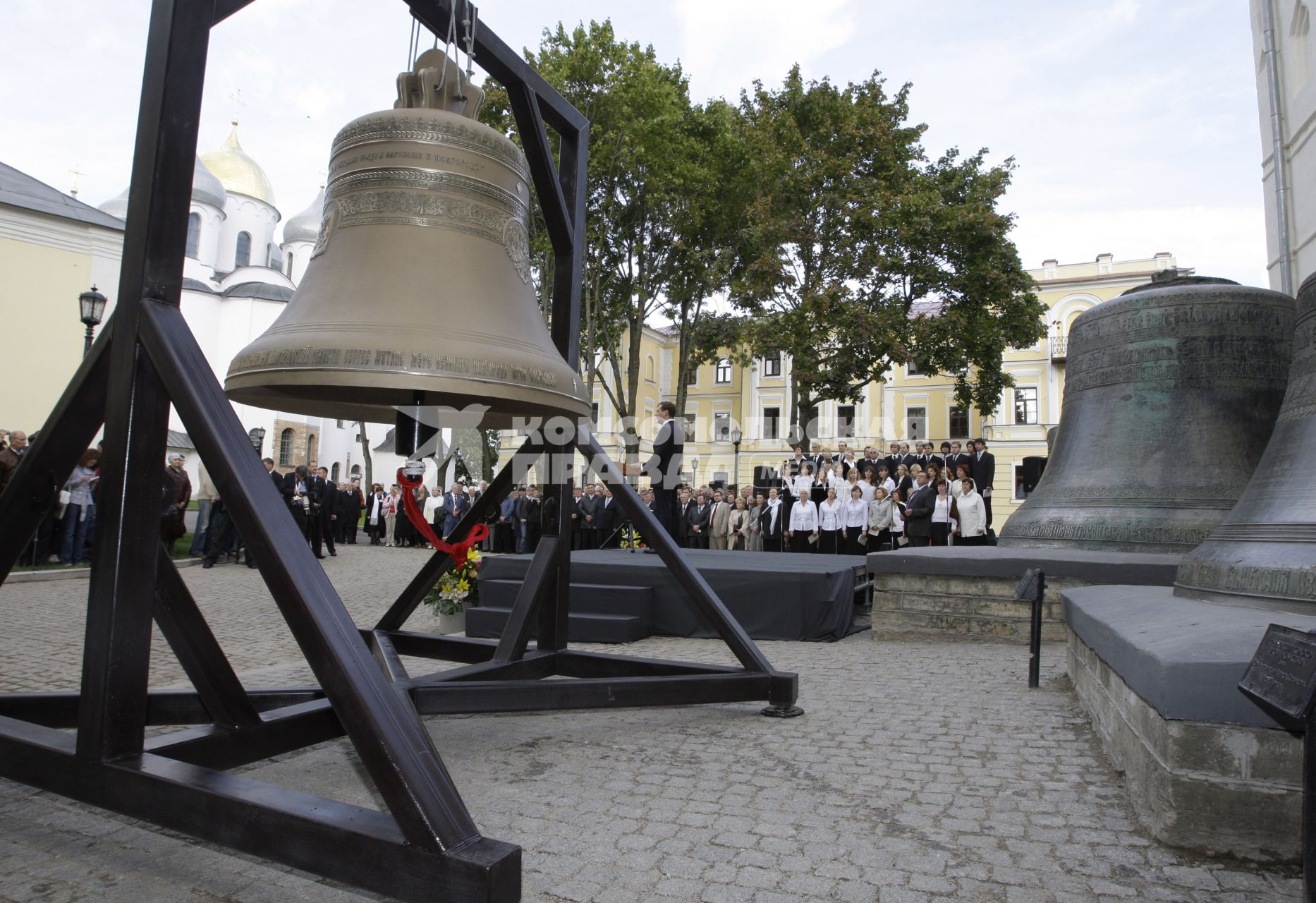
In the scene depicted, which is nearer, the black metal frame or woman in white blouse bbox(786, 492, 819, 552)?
the black metal frame

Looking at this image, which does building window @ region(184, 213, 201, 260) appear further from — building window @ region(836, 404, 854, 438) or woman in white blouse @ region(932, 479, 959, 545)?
woman in white blouse @ region(932, 479, 959, 545)

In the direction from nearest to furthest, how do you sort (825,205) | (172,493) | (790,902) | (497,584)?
(790,902)
(497,584)
(172,493)
(825,205)

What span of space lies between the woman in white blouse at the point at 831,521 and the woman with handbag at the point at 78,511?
1191 cm

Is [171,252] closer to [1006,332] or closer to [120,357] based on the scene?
[120,357]

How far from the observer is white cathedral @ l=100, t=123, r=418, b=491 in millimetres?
48094

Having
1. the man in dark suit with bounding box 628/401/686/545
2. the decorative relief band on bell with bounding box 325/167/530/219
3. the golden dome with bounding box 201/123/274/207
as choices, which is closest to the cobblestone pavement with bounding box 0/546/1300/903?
the decorative relief band on bell with bounding box 325/167/530/219

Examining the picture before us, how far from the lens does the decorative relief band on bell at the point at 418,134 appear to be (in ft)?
9.82

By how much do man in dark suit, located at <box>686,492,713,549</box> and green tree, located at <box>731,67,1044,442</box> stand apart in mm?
5640

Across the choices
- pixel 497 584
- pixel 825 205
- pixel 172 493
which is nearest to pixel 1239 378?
pixel 497 584

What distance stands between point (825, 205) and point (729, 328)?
469 cm

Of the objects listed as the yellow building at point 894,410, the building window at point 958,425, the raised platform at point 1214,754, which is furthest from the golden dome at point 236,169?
the raised platform at point 1214,754

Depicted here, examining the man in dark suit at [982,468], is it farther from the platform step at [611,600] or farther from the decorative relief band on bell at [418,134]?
→ the decorative relief band on bell at [418,134]

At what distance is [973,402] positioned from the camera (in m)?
26.5

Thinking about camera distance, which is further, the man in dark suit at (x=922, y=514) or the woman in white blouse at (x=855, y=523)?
the woman in white blouse at (x=855, y=523)
